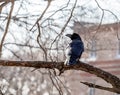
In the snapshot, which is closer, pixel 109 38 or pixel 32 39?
pixel 32 39

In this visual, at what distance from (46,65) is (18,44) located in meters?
7.40

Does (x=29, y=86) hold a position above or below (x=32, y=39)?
below

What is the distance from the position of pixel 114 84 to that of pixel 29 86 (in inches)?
995

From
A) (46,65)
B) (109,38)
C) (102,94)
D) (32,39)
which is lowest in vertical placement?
(102,94)

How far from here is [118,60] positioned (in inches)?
1277

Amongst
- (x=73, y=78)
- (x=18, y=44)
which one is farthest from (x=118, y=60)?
(x=18, y=44)

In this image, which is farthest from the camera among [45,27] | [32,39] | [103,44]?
[103,44]

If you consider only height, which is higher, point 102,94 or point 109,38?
point 109,38

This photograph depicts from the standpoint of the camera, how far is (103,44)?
68.3ft

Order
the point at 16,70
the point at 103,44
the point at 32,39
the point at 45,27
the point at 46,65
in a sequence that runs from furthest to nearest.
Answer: the point at 16,70, the point at 103,44, the point at 32,39, the point at 45,27, the point at 46,65

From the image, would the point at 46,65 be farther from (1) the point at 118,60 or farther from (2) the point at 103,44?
(1) the point at 118,60

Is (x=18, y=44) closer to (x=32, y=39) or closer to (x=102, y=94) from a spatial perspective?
(x=32, y=39)

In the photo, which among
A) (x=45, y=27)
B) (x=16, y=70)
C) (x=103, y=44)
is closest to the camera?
(x=45, y=27)

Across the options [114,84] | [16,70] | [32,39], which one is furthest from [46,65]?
[16,70]
